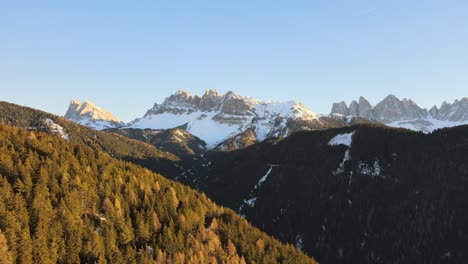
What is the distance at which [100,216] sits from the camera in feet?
438

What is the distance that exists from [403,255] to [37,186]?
142m

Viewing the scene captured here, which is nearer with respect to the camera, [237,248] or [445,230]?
[237,248]

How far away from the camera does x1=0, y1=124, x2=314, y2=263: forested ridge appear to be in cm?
11300

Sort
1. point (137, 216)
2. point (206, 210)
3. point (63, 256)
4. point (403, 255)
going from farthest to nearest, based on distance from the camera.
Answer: point (403, 255), point (206, 210), point (137, 216), point (63, 256)

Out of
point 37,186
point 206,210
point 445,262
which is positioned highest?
point 37,186

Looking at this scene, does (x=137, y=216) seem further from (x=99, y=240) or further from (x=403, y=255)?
(x=403, y=255)

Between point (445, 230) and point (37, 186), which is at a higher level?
point (37, 186)

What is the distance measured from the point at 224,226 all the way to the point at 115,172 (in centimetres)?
4723

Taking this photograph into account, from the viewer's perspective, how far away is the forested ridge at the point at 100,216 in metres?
113

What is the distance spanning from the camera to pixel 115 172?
6791 inches

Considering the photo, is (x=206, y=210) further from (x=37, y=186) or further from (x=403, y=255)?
(x=403, y=255)

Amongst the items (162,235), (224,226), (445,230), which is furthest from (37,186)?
(445,230)

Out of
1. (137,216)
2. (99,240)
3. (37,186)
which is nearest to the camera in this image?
(99,240)

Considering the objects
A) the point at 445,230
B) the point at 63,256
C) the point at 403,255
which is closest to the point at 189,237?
the point at 63,256
